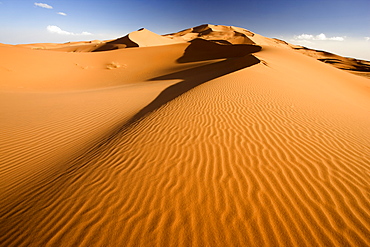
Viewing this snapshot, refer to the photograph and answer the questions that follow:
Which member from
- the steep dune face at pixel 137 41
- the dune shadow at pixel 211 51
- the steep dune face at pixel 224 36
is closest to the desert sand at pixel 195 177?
the dune shadow at pixel 211 51

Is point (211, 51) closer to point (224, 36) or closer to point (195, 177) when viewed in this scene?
point (195, 177)

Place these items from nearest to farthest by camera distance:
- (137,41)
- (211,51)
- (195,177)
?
(195,177)
(211,51)
(137,41)

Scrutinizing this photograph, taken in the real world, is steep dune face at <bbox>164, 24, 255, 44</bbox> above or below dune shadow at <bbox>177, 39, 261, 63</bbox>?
above

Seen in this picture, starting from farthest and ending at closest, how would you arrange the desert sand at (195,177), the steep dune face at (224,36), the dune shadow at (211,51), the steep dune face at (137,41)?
the steep dune face at (224,36) < the steep dune face at (137,41) < the dune shadow at (211,51) < the desert sand at (195,177)

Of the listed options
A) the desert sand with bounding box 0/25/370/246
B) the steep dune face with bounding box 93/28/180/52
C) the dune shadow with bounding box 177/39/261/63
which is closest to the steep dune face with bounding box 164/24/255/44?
the steep dune face with bounding box 93/28/180/52

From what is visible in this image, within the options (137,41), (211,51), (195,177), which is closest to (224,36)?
(137,41)

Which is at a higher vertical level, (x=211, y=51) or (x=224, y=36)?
(x=224, y=36)

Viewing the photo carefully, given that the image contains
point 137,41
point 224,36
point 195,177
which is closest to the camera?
point 195,177

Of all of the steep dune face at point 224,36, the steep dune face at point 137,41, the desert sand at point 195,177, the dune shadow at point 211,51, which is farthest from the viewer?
the steep dune face at point 224,36

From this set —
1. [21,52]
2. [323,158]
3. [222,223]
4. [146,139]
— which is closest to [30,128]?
[146,139]

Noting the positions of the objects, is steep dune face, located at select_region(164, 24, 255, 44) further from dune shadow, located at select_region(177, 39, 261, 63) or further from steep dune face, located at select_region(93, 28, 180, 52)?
dune shadow, located at select_region(177, 39, 261, 63)

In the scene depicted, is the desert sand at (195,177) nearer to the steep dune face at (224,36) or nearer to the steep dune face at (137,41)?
the steep dune face at (137,41)

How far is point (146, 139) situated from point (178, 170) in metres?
1.49

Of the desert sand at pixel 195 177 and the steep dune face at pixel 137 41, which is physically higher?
the steep dune face at pixel 137 41
